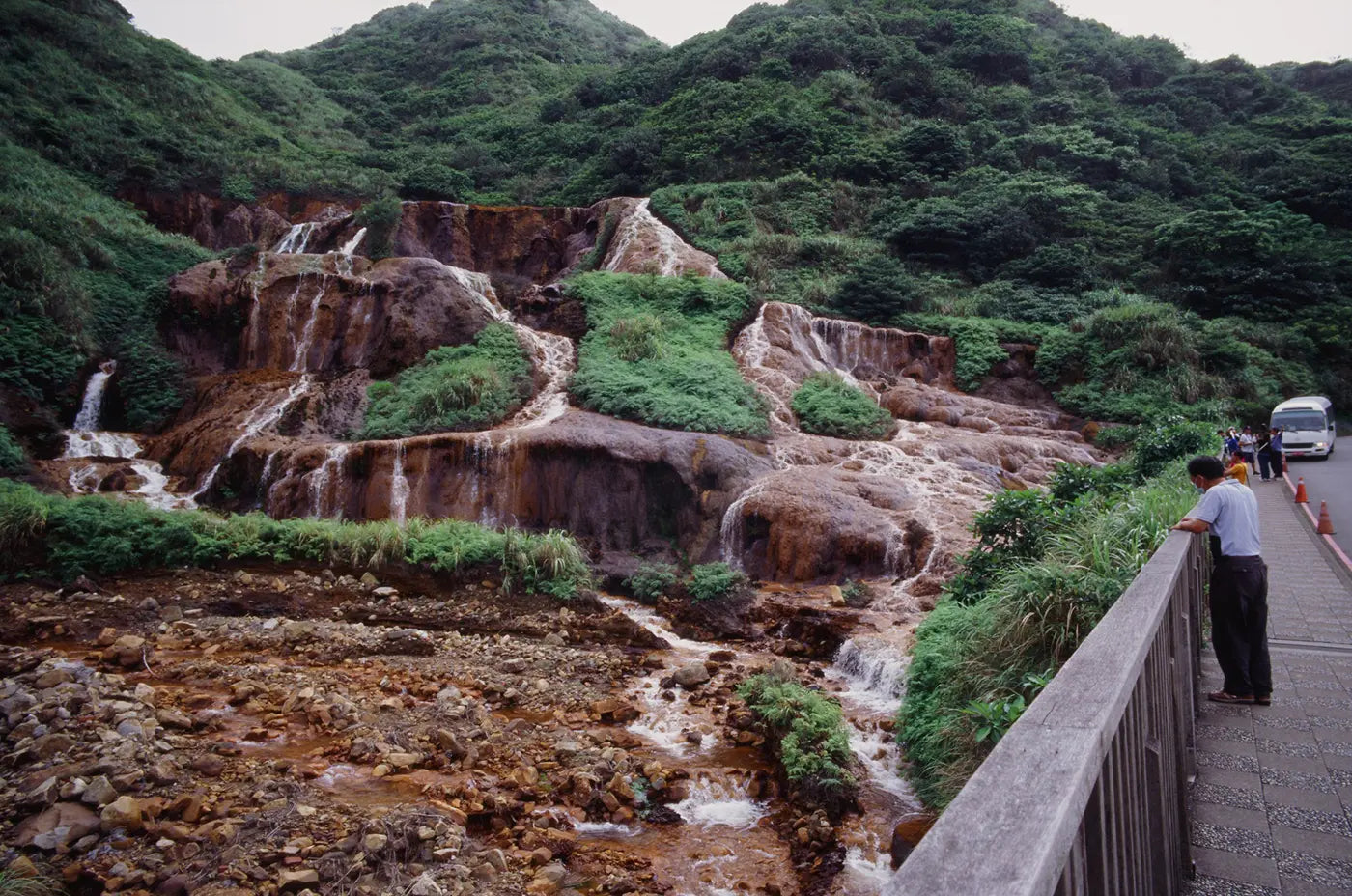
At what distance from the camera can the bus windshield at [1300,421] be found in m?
20.9

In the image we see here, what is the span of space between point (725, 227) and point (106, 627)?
898 inches

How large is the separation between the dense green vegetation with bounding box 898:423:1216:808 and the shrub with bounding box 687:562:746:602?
12.6 feet

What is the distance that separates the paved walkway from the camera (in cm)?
281

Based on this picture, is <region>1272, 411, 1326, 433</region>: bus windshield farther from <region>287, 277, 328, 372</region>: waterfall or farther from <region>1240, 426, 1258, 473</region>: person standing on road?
<region>287, 277, 328, 372</region>: waterfall

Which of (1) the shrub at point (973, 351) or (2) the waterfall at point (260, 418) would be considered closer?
(2) the waterfall at point (260, 418)

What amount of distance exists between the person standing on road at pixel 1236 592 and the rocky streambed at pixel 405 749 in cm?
264

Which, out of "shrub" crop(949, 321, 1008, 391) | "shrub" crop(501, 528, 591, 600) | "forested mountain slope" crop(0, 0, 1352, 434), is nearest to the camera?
"shrub" crop(501, 528, 591, 600)

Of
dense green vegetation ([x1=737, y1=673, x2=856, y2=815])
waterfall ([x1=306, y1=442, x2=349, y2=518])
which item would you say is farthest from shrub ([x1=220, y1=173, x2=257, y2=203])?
dense green vegetation ([x1=737, y1=673, x2=856, y2=815])

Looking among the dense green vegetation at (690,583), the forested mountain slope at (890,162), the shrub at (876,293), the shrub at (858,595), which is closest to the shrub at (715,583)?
the dense green vegetation at (690,583)

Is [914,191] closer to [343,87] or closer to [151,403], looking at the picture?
[151,403]

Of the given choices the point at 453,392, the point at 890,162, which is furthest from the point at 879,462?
the point at 890,162

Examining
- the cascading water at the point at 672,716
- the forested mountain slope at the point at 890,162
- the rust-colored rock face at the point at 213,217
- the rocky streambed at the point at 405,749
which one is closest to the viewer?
the rocky streambed at the point at 405,749

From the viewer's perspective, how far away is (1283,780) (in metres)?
3.49

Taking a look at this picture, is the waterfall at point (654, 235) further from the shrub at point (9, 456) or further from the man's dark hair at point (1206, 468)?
the man's dark hair at point (1206, 468)
